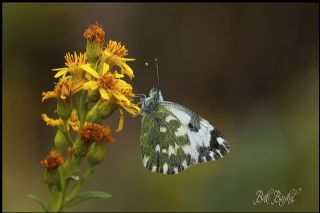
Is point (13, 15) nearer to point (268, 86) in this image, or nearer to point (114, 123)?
point (114, 123)

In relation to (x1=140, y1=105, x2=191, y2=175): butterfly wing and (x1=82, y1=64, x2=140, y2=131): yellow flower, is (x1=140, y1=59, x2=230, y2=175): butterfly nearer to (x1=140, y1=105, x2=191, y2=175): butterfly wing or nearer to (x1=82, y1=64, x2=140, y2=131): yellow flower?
(x1=140, y1=105, x2=191, y2=175): butterfly wing

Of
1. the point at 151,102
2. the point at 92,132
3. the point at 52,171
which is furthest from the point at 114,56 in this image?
the point at 52,171

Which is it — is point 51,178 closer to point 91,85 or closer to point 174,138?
point 91,85

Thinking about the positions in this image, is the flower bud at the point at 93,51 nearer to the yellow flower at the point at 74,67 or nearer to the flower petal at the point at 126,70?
the yellow flower at the point at 74,67

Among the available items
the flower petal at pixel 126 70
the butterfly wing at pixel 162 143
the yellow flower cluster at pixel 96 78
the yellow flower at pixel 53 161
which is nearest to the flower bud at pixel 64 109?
the yellow flower cluster at pixel 96 78

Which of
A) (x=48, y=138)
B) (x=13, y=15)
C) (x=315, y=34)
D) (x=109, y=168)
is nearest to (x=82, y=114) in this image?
(x=109, y=168)

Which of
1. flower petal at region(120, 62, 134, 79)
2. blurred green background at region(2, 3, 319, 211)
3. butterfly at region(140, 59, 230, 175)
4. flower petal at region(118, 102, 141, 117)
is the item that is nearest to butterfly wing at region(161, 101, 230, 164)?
butterfly at region(140, 59, 230, 175)
